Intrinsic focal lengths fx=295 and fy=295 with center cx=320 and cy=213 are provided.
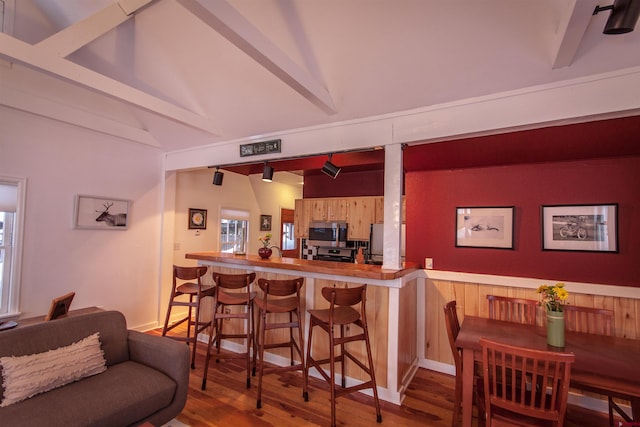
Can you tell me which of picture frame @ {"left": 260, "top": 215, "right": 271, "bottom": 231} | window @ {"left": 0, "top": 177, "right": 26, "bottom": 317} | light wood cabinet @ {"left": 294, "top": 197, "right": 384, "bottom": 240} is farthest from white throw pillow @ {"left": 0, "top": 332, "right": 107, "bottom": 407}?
picture frame @ {"left": 260, "top": 215, "right": 271, "bottom": 231}

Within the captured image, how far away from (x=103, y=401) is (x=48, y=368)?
0.41 metres

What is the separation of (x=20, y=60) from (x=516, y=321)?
4649 mm

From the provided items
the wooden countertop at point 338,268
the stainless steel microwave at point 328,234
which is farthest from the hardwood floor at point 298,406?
the stainless steel microwave at point 328,234

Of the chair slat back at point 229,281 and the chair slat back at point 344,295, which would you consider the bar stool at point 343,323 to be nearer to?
the chair slat back at point 344,295

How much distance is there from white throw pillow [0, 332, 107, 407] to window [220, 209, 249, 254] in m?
3.44

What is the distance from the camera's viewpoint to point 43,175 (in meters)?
3.21

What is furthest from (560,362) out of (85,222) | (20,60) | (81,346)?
(85,222)

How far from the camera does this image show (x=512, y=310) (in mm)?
2705

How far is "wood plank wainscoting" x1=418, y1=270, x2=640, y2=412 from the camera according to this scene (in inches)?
102

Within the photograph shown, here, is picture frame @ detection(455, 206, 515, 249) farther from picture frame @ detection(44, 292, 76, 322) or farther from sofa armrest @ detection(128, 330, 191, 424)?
picture frame @ detection(44, 292, 76, 322)

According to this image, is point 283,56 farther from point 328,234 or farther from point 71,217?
point 328,234

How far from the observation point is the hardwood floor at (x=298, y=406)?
90.9 inches

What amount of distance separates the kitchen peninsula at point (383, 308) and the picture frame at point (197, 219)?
6.77 ft

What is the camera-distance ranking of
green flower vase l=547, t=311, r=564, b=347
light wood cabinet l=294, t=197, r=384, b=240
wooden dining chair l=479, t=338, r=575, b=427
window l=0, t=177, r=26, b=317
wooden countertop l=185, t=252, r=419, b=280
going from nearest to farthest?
wooden dining chair l=479, t=338, r=575, b=427, green flower vase l=547, t=311, r=564, b=347, wooden countertop l=185, t=252, r=419, b=280, window l=0, t=177, r=26, b=317, light wood cabinet l=294, t=197, r=384, b=240
